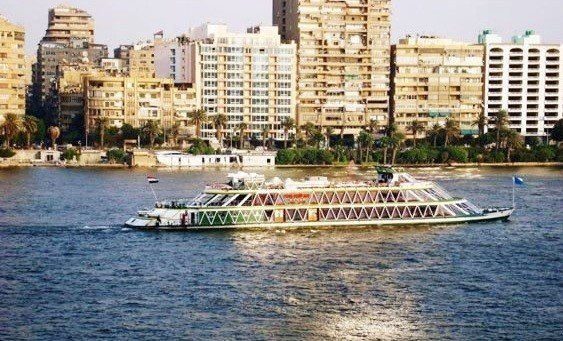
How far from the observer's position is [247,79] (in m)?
166

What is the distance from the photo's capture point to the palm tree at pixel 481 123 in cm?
16800

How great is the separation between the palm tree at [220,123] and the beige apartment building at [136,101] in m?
5.39

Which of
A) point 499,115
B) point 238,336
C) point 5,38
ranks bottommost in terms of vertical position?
point 238,336

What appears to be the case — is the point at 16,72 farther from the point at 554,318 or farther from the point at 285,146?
the point at 554,318

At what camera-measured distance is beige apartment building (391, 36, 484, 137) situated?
174 metres

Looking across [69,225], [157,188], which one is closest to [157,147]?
[157,188]

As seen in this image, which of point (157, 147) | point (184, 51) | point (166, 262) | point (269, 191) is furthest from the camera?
point (184, 51)

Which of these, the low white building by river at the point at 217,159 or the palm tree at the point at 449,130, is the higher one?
the palm tree at the point at 449,130

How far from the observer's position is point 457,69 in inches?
6944

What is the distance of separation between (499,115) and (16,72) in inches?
2981

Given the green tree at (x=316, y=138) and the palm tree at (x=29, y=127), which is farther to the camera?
the green tree at (x=316, y=138)

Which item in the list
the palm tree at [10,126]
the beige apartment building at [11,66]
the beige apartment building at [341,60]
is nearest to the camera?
the palm tree at [10,126]

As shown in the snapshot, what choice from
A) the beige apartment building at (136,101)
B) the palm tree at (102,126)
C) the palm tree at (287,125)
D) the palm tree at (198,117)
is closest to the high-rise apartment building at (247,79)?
the palm tree at (287,125)

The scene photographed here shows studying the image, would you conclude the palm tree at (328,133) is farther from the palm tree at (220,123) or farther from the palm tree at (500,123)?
the palm tree at (500,123)
